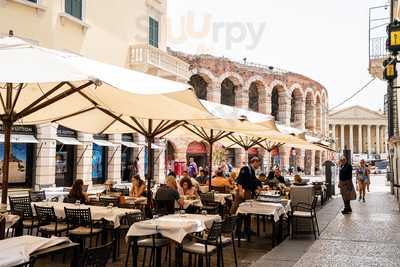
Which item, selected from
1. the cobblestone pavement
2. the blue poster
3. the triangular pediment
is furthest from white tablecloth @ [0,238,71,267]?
the triangular pediment

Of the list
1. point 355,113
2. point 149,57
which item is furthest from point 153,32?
point 355,113

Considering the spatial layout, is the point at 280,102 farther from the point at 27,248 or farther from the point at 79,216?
the point at 27,248

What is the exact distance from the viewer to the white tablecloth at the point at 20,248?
420 cm

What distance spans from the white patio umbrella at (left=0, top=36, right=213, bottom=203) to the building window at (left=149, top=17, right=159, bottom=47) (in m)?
15.2

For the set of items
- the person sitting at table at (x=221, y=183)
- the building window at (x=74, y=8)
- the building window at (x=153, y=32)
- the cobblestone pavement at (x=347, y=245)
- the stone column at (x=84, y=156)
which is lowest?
the cobblestone pavement at (x=347, y=245)

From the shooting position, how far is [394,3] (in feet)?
71.4

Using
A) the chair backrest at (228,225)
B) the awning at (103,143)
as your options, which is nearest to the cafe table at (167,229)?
the chair backrest at (228,225)

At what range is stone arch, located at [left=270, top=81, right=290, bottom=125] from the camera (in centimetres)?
4862

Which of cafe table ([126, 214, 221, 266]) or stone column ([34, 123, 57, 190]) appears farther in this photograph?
stone column ([34, 123, 57, 190])

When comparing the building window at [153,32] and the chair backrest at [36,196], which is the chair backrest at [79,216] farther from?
the building window at [153,32]

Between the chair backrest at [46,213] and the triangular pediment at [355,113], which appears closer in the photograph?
the chair backrest at [46,213]

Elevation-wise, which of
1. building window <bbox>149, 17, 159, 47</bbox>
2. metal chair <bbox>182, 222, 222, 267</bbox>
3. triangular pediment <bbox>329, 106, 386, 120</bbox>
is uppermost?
triangular pediment <bbox>329, 106, 386, 120</bbox>

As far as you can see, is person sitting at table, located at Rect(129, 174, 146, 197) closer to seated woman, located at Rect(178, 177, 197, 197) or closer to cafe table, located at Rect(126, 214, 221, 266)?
seated woman, located at Rect(178, 177, 197, 197)

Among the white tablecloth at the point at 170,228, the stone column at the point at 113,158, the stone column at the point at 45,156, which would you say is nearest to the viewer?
the white tablecloth at the point at 170,228
